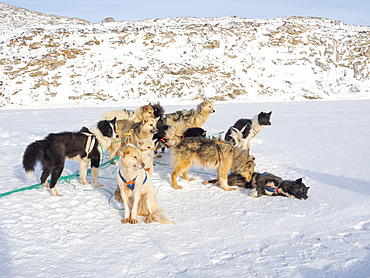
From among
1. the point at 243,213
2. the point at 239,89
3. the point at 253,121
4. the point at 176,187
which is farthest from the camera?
the point at 239,89

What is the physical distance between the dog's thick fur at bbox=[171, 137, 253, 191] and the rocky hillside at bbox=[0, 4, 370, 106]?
68.3 feet

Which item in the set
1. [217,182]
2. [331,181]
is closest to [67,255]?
[217,182]

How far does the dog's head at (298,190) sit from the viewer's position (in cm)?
511

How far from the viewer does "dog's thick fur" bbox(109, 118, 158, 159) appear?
6757 mm

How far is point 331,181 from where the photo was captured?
19.7 feet

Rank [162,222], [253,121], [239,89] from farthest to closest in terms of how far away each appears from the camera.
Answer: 1. [239,89]
2. [253,121]
3. [162,222]

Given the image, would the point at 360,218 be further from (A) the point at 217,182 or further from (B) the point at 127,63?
(B) the point at 127,63

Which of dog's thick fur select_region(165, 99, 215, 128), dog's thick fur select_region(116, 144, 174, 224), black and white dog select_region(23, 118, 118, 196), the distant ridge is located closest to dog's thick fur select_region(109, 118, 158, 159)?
black and white dog select_region(23, 118, 118, 196)

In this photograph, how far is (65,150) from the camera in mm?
5062

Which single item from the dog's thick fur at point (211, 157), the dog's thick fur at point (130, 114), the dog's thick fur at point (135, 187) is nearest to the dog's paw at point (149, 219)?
the dog's thick fur at point (135, 187)

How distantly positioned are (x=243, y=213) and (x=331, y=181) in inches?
104

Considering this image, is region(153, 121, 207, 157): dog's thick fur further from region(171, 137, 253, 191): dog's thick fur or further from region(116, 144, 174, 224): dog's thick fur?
region(116, 144, 174, 224): dog's thick fur

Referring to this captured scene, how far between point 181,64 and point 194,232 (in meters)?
29.2

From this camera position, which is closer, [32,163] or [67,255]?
[67,255]
